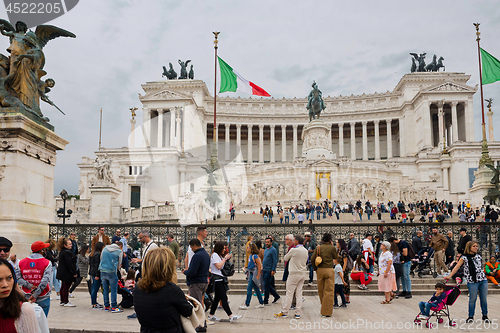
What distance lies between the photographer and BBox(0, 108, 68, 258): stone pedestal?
28.1 feet


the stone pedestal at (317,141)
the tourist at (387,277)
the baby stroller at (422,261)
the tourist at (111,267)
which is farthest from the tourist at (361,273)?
the stone pedestal at (317,141)

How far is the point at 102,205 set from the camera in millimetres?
29641

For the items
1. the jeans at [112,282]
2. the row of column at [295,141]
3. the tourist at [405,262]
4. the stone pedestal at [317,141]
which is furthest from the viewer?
the row of column at [295,141]

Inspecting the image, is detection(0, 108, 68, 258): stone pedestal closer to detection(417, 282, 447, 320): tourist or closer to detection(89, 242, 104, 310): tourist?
detection(89, 242, 104, 310): tourist

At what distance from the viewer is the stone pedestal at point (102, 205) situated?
96.3ft

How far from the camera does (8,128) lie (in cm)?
872

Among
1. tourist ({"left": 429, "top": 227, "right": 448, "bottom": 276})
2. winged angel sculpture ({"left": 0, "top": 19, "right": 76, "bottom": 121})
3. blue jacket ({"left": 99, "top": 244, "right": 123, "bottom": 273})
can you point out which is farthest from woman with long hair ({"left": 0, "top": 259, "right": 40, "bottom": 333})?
tourist ({"left": 429, "top": 227, "right": 448, "bottom": 276})

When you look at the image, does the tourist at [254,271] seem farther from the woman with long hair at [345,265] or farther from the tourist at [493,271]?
the tourist at [493,271]

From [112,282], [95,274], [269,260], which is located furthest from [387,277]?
[95,274]

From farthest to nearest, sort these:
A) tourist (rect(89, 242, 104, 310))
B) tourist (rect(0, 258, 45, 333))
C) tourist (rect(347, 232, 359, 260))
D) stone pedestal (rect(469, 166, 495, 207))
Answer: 1. stone pedestal (rect(469, 166, 495, 207))
2. tourist (rect(347, 232, 359, 260))
3. tourist (rect(89, 242, 104, 310))
4. tourist (rect(0, 258, 45, 333))

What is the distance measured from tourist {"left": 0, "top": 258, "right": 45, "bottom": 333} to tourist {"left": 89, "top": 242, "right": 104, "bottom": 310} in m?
6.66

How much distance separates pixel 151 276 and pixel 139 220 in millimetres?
29561

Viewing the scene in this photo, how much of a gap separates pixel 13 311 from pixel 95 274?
7.03m

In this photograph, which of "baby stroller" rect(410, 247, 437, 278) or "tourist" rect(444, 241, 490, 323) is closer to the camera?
"tourist" rect(444, 241, 490, 323)
